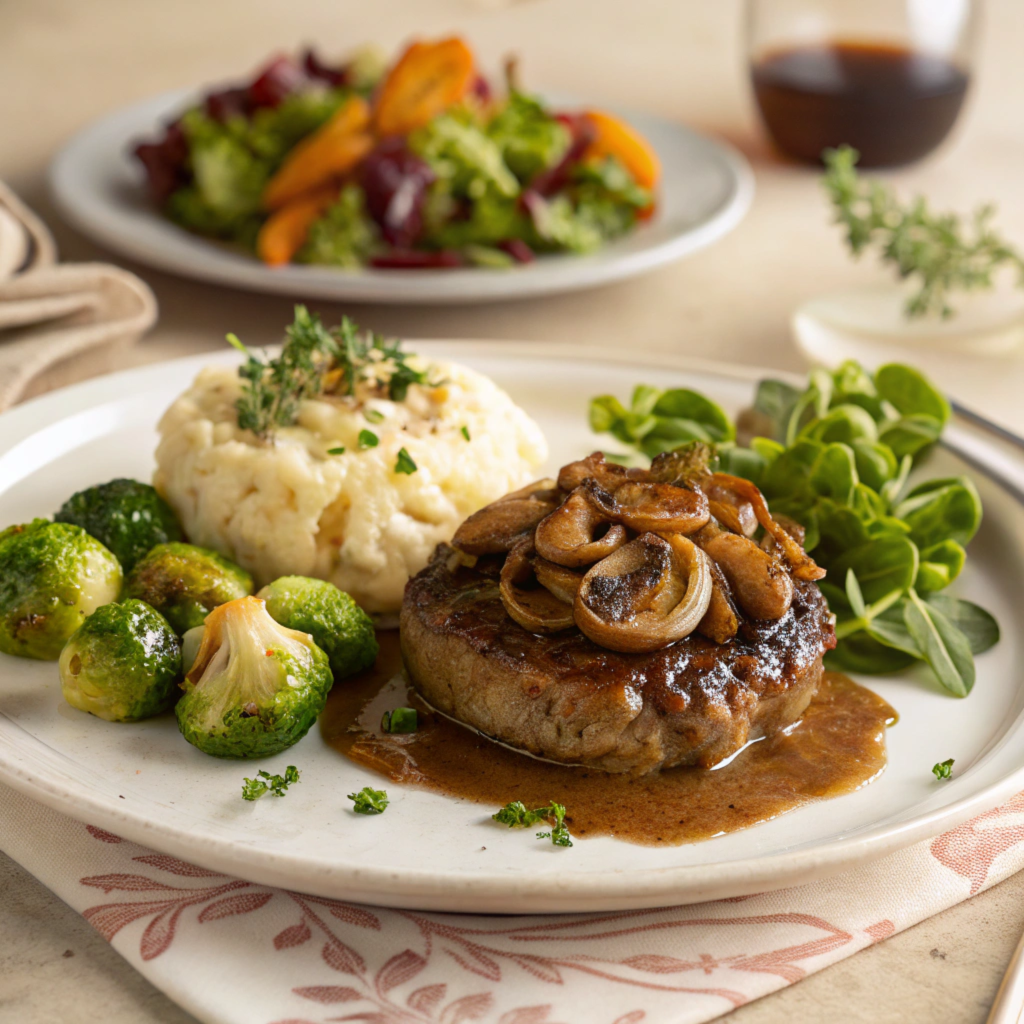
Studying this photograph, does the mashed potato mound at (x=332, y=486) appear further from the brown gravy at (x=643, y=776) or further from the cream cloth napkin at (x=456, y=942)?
the cream cloth napkin at (x=456, y=942)

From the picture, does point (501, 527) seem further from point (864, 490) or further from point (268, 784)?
point (864, 490)

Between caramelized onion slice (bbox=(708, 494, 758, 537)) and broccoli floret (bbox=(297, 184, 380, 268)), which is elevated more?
caramelized onion slice (bbox=(708, 494, 758, 537))

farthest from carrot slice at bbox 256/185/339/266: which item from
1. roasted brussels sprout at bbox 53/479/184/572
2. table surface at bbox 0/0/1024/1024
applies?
roasted brussels sprout at bbox 53/479/184/572

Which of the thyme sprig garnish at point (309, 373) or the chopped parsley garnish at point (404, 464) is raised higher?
the thyme sprig garnish at point (309, 373)

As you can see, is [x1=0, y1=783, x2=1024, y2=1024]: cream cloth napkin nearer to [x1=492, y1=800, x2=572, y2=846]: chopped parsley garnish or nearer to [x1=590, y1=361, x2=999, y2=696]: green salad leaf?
[x1=492, y1=800, x2=572, y2=846]: chopped parsley garnish

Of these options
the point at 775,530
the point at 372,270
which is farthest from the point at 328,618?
the point at 372,270

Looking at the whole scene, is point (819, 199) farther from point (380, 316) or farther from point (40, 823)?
point (40, 823)

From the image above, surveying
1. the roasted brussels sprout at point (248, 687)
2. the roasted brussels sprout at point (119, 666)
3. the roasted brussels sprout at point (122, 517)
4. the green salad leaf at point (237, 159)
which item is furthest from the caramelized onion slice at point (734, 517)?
the green salad leaf at point (237, 159)

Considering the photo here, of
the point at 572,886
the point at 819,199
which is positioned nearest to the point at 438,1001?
the point at 572,886
